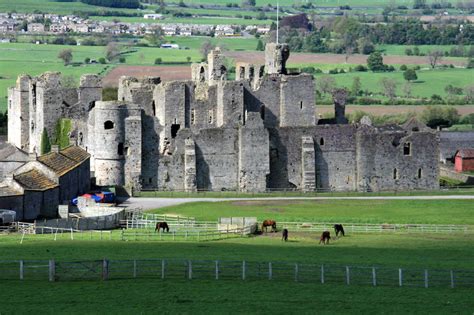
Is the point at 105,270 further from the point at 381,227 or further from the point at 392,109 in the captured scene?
the point at 392,109

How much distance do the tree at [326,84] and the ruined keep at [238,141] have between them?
7110 cm

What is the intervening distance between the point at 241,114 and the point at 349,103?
71.4m

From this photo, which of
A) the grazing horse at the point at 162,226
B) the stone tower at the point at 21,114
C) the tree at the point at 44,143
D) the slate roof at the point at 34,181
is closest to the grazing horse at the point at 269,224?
the grazing horse at the point at 162,226

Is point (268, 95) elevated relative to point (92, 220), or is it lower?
elevated

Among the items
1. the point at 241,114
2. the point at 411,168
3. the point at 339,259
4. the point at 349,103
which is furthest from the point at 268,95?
the point at 349,103

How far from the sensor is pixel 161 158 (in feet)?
345

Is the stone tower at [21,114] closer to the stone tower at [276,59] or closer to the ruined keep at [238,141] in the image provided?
the ruined keep at [238,141]

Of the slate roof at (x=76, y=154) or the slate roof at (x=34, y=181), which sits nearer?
the slate roof at (x=34, y=181)

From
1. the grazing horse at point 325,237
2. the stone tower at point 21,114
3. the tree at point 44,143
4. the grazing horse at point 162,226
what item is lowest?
the grazing horse at point 325,237

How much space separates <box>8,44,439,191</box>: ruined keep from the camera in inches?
4114

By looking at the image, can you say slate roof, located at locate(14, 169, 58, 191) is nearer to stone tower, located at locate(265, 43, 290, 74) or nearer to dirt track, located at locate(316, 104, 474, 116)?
stone tower, located at locate(265, 43, 290, 74)

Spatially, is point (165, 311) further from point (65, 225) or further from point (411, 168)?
point (411, 168)

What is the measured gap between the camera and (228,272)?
6309 centimetres

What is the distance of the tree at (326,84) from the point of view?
182688mm
